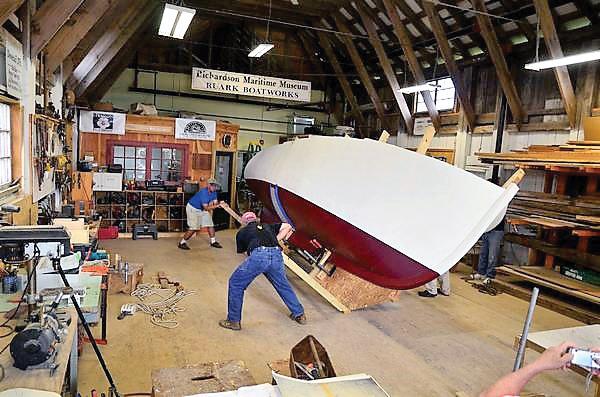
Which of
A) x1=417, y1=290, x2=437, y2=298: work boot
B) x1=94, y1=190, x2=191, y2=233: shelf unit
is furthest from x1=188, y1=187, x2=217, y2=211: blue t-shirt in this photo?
x1=417, y1=290, x2=437, y2=298: work boot

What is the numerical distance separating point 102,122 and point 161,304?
4.64 meters

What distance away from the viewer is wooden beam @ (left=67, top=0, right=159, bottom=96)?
5906 mm

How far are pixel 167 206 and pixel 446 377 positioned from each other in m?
6.40

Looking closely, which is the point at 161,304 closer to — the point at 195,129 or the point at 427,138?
the point at 427,138

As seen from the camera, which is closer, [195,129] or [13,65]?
[13,65]

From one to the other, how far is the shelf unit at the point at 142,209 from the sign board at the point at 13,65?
4.62 meters

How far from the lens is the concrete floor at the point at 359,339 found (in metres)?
3.38

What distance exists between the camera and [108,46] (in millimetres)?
6094

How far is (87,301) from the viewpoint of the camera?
103 inches

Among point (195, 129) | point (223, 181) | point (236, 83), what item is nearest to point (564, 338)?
point (236, 83)

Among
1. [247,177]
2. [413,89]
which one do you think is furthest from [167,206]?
[413,89]

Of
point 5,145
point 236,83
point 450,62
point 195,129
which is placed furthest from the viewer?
point 195,129

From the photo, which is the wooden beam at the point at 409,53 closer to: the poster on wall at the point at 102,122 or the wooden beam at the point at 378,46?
the wooden beam at the point at 378,46

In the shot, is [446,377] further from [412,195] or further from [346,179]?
[346,179]
